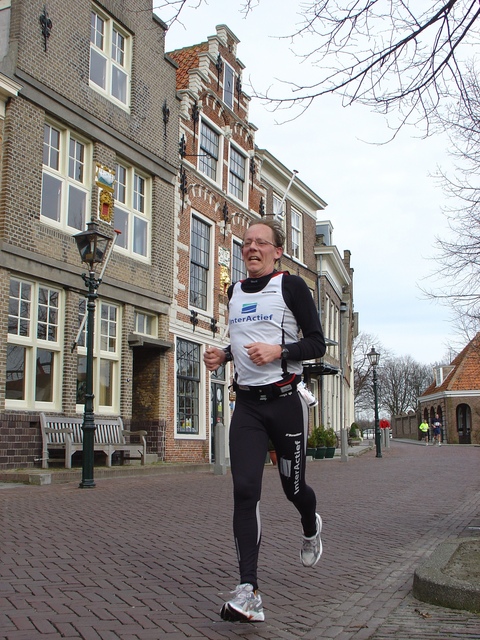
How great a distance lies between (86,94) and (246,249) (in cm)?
1258

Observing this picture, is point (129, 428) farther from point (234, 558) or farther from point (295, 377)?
point (295, 377)

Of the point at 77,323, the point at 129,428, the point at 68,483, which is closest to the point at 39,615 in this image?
the point at 68,483

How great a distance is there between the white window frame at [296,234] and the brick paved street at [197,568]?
20671 mm

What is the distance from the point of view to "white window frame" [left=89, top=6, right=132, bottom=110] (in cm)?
1633

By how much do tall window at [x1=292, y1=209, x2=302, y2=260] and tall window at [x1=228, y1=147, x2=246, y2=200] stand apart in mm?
6864

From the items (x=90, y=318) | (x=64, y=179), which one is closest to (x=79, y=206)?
(x=64, y=179)

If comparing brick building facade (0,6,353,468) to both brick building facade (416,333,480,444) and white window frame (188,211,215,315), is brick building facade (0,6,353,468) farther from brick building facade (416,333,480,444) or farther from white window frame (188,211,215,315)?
brick building facade (416,333,480,444)

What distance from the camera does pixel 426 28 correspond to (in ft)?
17.5

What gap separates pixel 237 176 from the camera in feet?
77.0

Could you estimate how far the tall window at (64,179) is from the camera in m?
14.5

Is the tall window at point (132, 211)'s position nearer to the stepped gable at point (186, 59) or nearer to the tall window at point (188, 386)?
the tall window at point (188, 386)

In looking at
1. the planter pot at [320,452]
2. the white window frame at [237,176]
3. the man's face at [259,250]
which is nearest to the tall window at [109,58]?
the white window frame at [237,176]

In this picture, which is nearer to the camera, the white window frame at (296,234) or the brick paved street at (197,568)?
the brick paved street at (197,568)

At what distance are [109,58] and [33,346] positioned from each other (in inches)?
281
